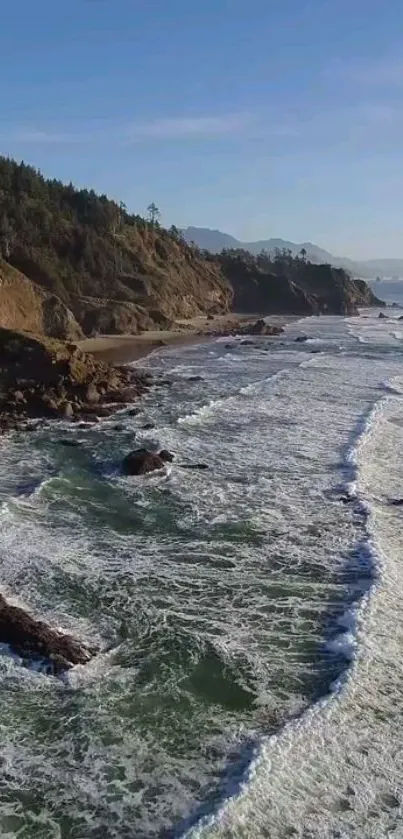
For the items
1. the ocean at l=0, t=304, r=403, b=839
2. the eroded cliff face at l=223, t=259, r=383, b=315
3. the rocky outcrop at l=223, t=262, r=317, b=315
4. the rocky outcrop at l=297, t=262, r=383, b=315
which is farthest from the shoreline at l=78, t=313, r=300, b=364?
the rocky outcrop at l=297, t=262, r=383, b=315

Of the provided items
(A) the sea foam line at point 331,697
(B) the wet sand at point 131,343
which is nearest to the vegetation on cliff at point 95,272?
(B) the wet sand at point 131,343

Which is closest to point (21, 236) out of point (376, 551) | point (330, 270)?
point (376, 551)

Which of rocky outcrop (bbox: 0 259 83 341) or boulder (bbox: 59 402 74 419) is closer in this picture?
boulder (bbox: 59 402 74 419)

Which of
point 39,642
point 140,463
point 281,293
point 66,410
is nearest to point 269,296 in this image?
point 281,293

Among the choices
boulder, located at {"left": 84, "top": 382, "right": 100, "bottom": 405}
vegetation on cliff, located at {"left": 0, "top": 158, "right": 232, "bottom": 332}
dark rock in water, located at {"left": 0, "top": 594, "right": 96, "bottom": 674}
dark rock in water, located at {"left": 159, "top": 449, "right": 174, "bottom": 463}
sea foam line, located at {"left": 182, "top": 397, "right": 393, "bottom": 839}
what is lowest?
sea foam line, located at {"left": 182, "top": 397, "right": 393, "bottom": 839}

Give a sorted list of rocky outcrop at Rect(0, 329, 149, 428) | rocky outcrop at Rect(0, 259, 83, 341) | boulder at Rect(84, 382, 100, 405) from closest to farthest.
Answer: rocky outcrop at Rect(0, 329, 149, 428), boulder at Rect(84, 382, 100, 405), rocky outcrop at Rect(0, 259, 83, 341)

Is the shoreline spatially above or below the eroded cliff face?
below

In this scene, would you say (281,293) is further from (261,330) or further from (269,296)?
(261,330)

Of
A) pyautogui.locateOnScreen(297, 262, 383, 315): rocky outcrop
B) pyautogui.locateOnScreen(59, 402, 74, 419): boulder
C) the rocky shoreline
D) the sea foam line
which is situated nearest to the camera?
the sea foam line

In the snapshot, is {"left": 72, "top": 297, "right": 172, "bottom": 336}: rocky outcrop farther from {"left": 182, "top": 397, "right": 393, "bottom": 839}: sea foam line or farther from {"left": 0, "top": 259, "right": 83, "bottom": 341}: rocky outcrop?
{"left": 182, "top": 397, "right": 393, "bottom": 839}: sea foam line
